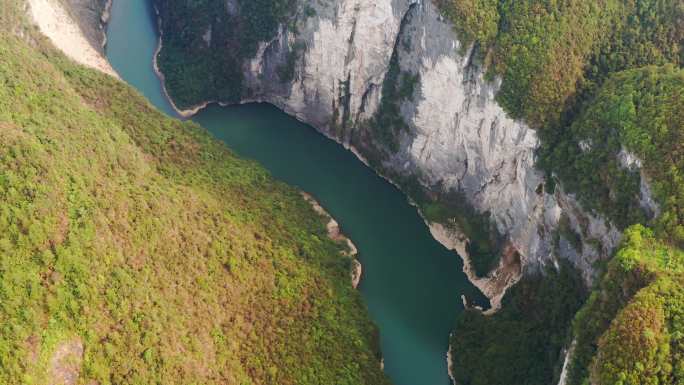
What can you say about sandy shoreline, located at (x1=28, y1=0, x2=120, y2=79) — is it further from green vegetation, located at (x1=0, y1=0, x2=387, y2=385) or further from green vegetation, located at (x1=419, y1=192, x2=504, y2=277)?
green vegetation, located at (x1=419, y1=192, x2=504, y2=277)

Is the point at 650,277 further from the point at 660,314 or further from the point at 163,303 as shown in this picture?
the point at 163,303

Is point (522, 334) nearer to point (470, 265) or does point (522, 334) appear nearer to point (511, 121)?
point (470, 265)

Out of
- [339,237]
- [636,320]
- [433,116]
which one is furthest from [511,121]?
[636,320]

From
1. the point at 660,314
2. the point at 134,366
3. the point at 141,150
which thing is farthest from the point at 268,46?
the point at 660,314

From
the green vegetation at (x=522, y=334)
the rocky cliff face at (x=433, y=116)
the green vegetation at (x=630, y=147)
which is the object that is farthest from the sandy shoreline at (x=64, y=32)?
the green vegetation at (x=630, y=147)

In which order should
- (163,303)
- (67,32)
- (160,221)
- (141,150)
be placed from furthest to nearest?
(67,32), (141,150), (160,221), (163,303)

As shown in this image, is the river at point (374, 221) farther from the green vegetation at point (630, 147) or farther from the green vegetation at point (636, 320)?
the green vegetation at point (636, 320)
